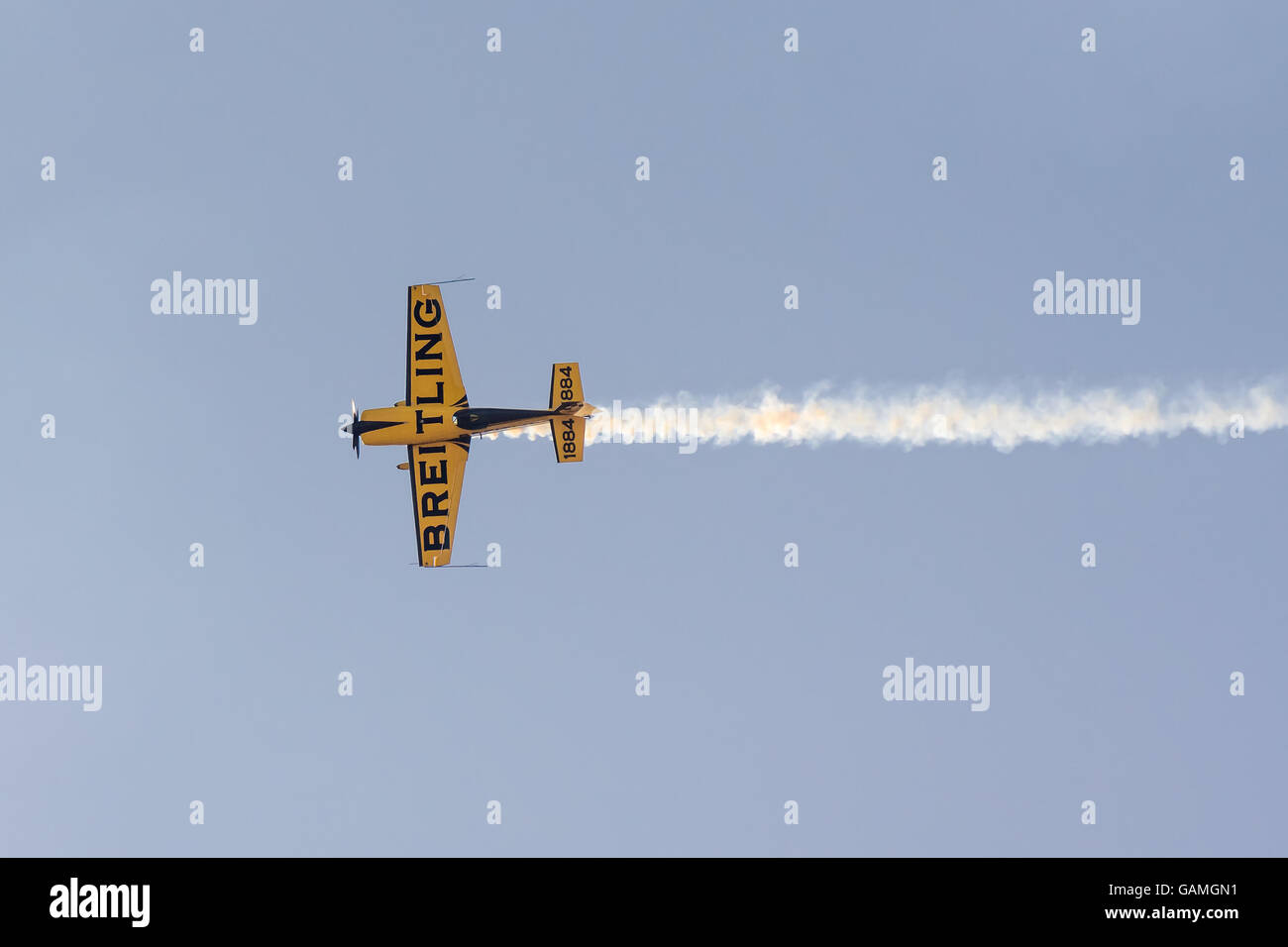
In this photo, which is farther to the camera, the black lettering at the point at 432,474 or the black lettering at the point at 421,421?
the black lettering at the point at 432,474

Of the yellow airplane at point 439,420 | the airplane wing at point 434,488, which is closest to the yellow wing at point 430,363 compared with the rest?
the yellow airplane at point 439,420

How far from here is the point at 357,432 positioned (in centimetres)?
→ 4500

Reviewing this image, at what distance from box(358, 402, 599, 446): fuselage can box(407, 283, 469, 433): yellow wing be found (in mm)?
39

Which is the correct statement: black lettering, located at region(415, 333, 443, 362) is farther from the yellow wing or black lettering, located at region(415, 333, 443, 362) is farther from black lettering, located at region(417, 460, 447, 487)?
black lettering, located at region(417, 460, 447, 487)

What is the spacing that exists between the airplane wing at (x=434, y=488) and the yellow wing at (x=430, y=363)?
122cm

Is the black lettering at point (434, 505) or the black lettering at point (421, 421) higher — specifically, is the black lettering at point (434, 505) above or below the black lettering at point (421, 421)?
below

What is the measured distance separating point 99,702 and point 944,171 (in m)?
44.0

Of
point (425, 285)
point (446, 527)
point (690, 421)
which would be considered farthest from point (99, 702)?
point (690, 421)

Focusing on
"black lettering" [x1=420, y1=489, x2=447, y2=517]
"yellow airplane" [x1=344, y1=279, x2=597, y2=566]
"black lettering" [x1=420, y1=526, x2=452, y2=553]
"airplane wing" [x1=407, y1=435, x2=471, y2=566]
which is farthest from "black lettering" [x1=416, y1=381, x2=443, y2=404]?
"black lettering" [x1=420, y1=526, x2=452, y2=553]

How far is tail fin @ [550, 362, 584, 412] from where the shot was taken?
46219 millimetres

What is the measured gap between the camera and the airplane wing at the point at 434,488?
153ft

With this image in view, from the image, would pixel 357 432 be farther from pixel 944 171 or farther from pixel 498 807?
pixel 944 171

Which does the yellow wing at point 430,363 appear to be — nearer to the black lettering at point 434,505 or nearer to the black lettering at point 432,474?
the black lettering at point 432,474
